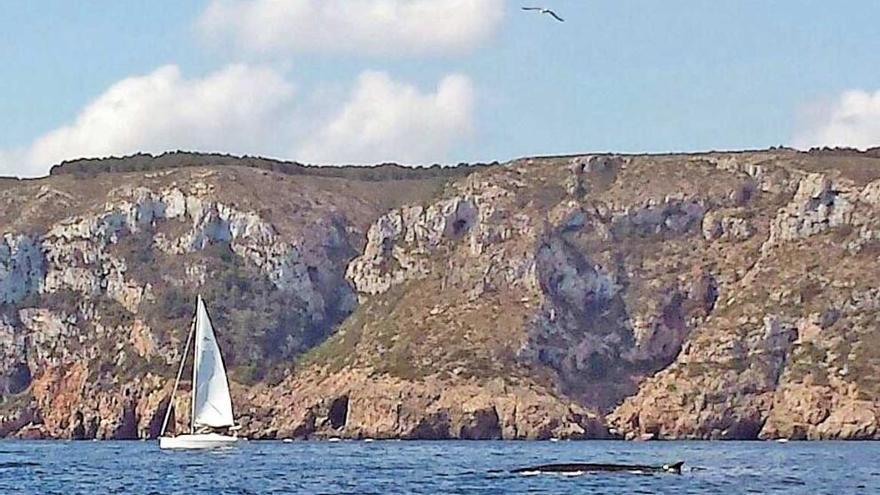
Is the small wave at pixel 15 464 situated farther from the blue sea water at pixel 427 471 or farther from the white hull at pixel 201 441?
the white hull at pixel 201 441

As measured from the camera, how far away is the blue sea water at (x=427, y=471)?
105938mm

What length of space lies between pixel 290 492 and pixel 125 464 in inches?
2069

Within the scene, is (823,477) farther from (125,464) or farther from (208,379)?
(208,379)

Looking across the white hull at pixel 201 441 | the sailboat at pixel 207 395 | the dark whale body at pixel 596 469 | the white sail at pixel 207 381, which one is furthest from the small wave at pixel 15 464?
the dark whale body at pixel 596 469

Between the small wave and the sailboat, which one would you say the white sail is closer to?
the sailboat

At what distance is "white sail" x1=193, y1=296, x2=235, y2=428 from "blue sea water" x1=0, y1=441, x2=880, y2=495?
6033 mm

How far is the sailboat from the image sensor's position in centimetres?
18238

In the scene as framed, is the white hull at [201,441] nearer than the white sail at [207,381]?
No

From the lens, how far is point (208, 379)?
183 metres

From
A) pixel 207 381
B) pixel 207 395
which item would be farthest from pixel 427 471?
pixel 207 395

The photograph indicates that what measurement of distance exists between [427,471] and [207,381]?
5429cm

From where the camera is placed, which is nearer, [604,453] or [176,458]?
[176,458]

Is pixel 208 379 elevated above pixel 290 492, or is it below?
above

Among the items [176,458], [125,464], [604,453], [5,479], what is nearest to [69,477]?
[5,479]
